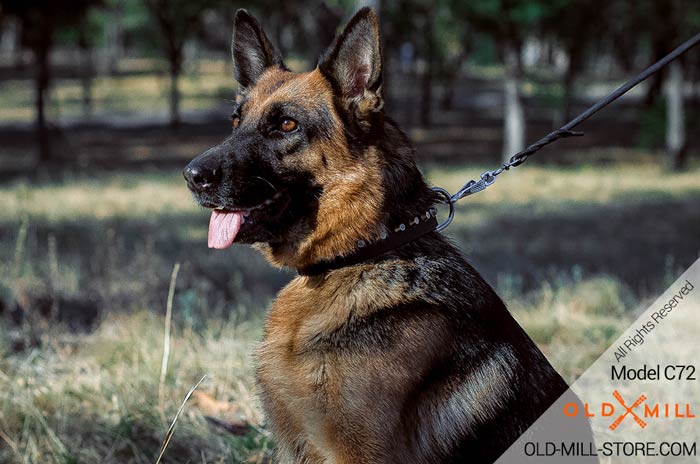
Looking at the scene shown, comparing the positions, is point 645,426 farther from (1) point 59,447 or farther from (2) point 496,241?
(2) point 496,241

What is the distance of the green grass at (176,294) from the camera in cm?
405

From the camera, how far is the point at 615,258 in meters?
11.3

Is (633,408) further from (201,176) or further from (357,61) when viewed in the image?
(201,176)

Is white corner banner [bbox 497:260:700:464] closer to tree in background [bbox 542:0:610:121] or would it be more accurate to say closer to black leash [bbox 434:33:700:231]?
black leash [bbox 434:33:700:231]

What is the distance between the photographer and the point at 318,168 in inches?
121

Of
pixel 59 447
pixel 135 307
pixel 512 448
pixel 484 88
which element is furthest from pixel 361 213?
pixel 484 88

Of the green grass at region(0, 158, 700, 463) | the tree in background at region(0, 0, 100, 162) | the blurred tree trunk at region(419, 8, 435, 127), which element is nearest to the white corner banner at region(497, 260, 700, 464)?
the green grass at region(0, 158, 700, 463)

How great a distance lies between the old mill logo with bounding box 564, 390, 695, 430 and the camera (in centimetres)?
413

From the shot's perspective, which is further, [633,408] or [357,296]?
[633,408]

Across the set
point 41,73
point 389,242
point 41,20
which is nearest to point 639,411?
point 389,242

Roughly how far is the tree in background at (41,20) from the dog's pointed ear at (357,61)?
19.1 meters

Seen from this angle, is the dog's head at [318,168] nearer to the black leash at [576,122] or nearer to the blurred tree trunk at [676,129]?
the black leash at [576,122]

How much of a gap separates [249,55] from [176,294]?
14.6ft

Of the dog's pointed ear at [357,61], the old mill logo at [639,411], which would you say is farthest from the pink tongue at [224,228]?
the old mill logo at [639,411]
